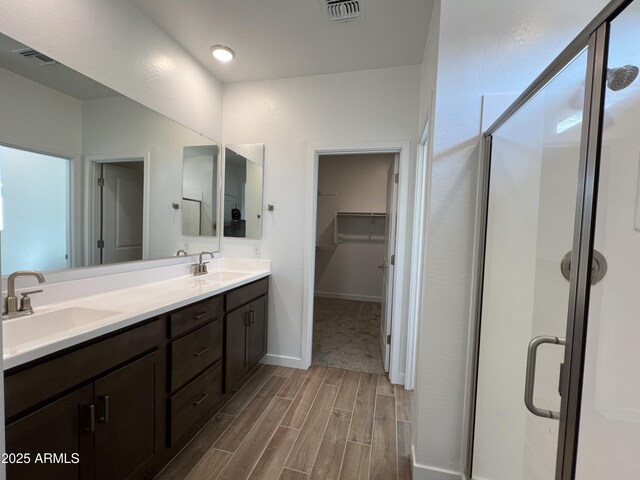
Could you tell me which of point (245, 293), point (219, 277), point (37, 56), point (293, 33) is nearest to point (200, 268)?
point (219, 277)

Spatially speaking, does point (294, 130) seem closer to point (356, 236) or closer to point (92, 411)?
point (92, 411)

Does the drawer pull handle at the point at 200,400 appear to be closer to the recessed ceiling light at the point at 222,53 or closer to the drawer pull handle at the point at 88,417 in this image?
the drawer pull handle at the point at 88,417

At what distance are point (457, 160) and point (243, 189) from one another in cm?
193

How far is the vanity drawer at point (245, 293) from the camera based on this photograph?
2.09 metres

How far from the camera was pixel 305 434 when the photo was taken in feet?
6.19

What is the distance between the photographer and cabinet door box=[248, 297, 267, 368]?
243cm

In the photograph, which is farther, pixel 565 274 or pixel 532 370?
pixel 565 274

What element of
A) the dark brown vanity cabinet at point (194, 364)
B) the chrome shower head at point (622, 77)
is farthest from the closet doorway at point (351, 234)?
the chrome shower head at point (622, 77)

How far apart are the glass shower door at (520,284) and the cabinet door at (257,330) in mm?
1654

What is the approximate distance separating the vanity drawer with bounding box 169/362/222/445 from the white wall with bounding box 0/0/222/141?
1.82 meters

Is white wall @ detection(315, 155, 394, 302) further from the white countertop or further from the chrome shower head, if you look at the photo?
the chrome shower head

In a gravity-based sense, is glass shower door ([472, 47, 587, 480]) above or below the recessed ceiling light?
below

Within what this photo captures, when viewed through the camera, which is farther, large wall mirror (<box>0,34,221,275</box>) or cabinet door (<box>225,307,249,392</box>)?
cabinet door (<box>225,307,249,392</box>)

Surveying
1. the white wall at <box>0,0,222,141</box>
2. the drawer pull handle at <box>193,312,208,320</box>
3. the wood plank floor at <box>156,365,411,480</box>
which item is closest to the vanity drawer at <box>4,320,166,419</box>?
the drawer pull handle at <box>193,312,208,320</box>
